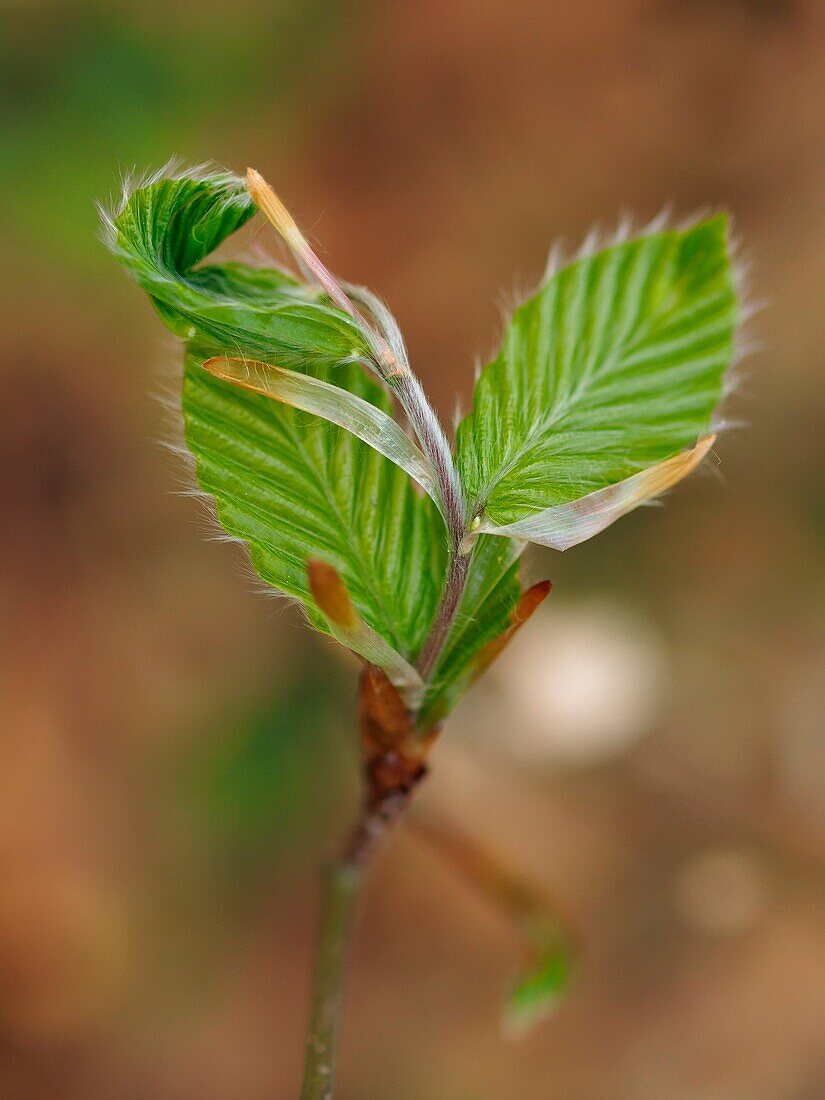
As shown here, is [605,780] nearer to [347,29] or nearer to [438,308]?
[438,308]

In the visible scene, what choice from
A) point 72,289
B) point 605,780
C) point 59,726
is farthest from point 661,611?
point 72,289

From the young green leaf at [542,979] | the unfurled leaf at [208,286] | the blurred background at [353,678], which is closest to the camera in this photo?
the unfurled leaf at [208,286]

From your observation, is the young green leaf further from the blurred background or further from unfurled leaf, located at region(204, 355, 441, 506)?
unfurled leaf, located at region(204, 355, 441, 506)

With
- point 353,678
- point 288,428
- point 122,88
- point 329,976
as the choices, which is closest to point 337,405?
point 288,428

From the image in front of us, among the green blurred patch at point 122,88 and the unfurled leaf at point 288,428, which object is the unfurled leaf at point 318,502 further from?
the green blurred patch at point 122,88

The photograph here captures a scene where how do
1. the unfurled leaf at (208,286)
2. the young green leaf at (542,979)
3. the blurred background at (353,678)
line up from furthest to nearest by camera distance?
the blurred background at (353,678), the young green leaf at (542,979), the unfurled leaf at (208,286)

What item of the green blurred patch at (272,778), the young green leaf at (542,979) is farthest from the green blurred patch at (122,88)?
the young green leaf at (542,979)

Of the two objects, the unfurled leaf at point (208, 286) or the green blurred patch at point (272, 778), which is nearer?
the unfurled leaf at point (208, 286)
